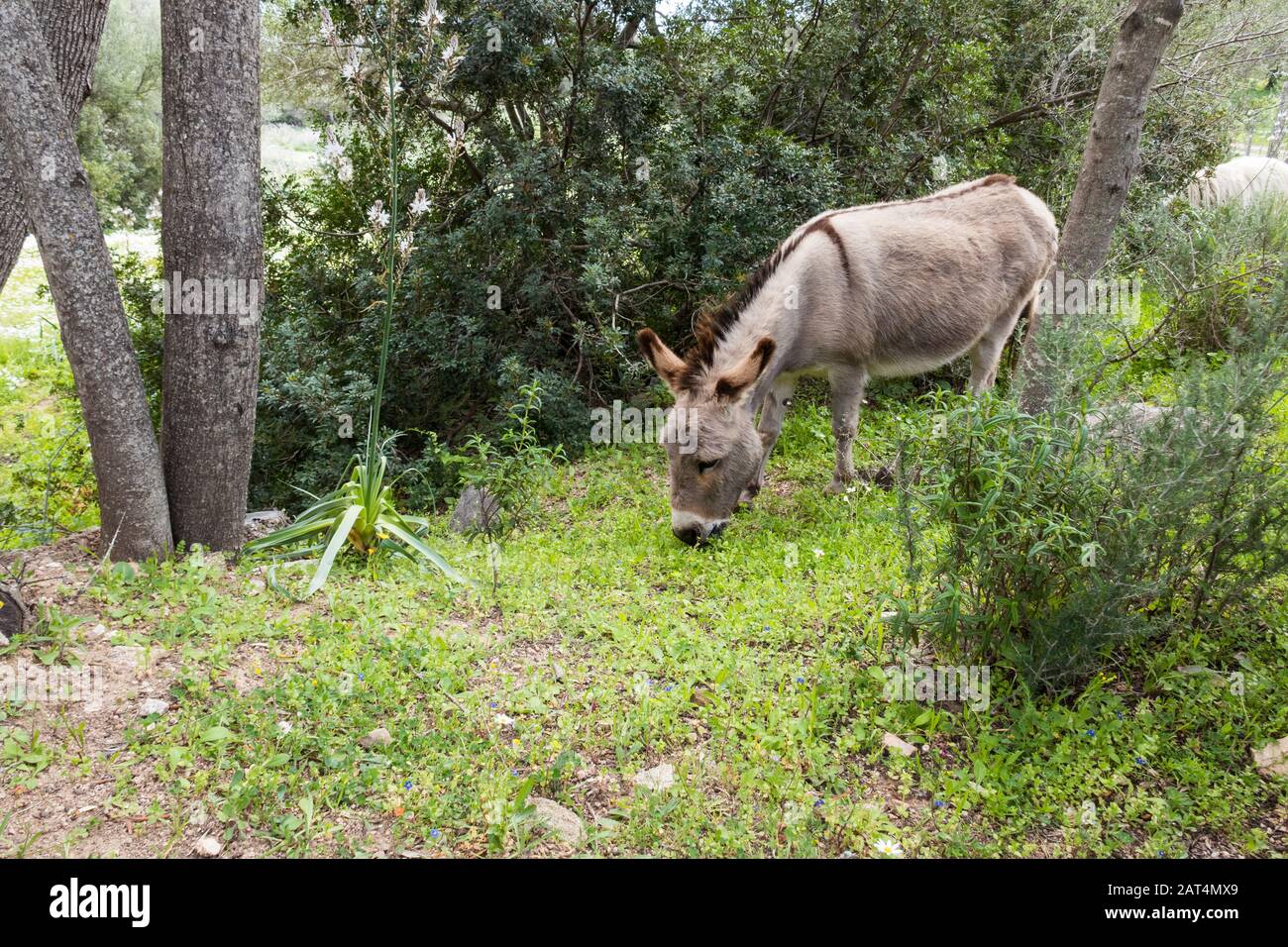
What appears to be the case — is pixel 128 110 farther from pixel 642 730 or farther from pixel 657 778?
pixel 657 778

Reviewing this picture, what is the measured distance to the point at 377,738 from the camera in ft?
11.1

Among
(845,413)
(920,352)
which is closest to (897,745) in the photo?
(845,413)

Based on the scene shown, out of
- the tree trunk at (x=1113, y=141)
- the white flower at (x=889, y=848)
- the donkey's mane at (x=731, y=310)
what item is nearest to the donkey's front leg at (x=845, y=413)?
the donkey's mane at (x=731, y=310)

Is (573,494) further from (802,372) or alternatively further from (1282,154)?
(1282,154)

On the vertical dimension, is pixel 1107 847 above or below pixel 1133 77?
below

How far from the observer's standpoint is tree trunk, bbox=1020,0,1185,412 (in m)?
5.03

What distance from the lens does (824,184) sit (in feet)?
26.6

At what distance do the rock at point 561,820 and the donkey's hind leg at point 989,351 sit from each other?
574 centimetres

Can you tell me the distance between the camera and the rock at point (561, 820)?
9.67ft

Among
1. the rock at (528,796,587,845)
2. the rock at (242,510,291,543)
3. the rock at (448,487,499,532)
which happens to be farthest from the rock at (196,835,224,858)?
the rock at (448,487,499,532)

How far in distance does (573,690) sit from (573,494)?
3.41 m

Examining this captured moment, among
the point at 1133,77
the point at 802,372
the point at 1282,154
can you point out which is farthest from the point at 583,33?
the point at 1282,154

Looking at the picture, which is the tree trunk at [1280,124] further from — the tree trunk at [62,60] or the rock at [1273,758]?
the tree trunk at [62,60]

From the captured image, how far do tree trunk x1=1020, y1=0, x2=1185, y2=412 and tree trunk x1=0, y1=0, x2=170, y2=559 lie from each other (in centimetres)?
494
